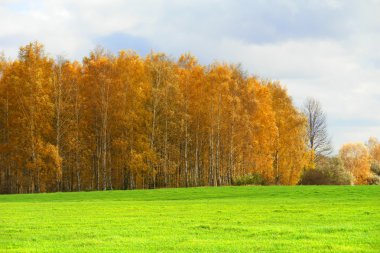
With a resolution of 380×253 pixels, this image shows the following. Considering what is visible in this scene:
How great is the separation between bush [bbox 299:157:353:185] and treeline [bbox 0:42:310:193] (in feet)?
19.4

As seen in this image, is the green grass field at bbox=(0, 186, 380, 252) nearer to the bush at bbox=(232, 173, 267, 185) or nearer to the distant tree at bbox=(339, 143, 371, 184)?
the bush at bbox=(232, 173, 267, 185)

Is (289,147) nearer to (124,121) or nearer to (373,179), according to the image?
(373,179)

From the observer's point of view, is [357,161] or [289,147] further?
[357,161]

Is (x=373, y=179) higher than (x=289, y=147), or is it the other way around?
(x=289, y=147)

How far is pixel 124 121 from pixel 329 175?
28.1 metres

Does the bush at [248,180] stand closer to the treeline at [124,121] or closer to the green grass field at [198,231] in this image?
the treeline at [124,121]

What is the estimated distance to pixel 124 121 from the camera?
6044 centimetres

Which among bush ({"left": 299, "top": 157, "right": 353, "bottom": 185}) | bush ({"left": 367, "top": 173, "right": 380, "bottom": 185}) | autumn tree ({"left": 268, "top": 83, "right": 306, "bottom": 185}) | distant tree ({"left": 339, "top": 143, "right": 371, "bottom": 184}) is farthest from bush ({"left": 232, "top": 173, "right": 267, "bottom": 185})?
distant tree ({"left": 339, "top": 143, "right": 371, "bottom": 184})

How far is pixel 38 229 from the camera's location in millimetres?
20906

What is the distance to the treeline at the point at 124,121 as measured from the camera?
2322 inches

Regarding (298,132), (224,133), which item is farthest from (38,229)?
(298,132)

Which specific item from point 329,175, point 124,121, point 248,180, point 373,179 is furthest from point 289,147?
point 124,121

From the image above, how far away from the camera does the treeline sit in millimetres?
58969

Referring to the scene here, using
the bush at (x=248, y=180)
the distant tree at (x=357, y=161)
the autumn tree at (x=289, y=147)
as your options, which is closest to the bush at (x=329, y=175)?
the autumn tree at (x=289, y=147)
